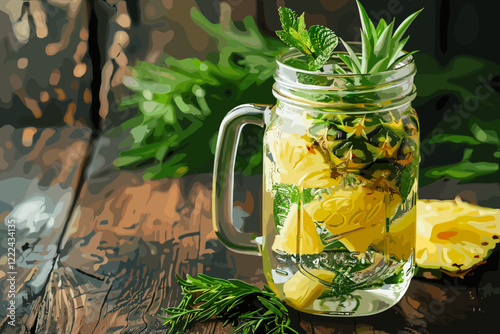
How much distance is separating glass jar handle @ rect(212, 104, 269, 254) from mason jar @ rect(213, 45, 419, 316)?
0.01 m

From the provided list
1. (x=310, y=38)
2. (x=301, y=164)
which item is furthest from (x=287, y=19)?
(x=301, y=164)

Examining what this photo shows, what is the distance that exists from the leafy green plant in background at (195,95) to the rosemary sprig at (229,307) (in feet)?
1.09

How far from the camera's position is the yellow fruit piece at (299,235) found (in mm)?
892

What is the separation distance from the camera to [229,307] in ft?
3.11

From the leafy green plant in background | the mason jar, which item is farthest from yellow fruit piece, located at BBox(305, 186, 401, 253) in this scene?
the leafy green plant in background

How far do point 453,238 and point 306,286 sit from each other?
0.76 ft

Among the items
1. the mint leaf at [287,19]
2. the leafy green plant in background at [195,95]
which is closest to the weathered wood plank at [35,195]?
the leafy green plant in background at [195,95]


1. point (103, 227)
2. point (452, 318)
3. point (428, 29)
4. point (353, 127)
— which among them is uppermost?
point (428, 29)

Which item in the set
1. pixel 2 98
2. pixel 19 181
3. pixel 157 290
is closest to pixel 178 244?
pixel 157 290

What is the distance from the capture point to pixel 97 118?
149 cm

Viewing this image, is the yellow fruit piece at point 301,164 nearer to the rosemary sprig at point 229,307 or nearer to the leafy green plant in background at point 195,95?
the rosemary sprig at point 229,307

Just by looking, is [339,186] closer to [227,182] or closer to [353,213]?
[353,213]

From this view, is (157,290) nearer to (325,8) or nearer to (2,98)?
(325,8)

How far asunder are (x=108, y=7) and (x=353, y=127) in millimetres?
729
